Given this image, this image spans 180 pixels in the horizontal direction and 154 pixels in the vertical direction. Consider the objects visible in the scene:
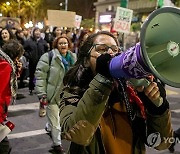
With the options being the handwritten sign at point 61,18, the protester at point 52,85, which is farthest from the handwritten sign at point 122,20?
the protester at point 52,85

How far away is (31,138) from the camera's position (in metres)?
4.98

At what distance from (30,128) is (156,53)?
4.55m

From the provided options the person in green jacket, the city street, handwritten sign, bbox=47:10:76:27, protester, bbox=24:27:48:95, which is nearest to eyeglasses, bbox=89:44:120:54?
the person in green jacket

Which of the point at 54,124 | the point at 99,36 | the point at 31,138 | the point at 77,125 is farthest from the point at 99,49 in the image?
the point at 31,138

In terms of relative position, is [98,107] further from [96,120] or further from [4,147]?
[4,147]

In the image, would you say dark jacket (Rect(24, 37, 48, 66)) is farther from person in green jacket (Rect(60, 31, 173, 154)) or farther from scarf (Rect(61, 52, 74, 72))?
person in green jacket (Rect(60, 31, 173, 154))

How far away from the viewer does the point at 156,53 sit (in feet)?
3.91

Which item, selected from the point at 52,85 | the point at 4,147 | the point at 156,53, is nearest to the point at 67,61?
the point at 52,85

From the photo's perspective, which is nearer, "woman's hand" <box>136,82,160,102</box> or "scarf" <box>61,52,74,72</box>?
"woman's hand" <box>136,82,160,102</box>

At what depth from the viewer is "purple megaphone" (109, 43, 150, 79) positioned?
1.14 meters

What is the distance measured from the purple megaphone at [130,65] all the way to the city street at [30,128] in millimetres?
3450

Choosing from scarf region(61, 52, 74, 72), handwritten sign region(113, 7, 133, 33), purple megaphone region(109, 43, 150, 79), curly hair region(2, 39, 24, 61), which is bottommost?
scarf region(61, 52, 74, 72)

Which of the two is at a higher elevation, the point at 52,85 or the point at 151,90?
the point at 151,90

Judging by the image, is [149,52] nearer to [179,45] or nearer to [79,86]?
[179,45]
